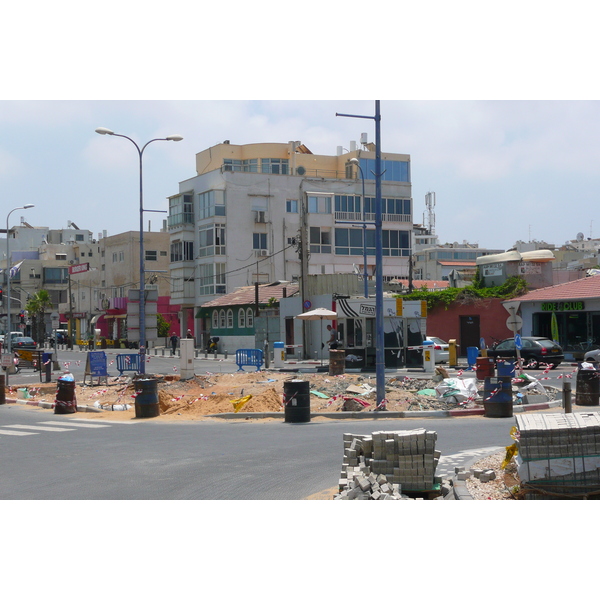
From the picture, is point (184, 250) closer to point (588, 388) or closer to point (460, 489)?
point (588, 388)

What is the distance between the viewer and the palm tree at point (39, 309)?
9228cm

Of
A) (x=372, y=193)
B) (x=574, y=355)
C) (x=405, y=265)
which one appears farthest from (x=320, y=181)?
(x=574, y=355)

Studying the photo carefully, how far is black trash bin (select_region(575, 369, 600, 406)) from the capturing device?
19078mm

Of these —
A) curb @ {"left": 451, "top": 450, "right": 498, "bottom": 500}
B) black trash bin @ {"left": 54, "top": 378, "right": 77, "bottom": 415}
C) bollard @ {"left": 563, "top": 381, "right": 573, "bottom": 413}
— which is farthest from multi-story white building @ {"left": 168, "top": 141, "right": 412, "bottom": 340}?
curb @ {"left": 451, "top": 450, "right": 498, "bottom": 500}

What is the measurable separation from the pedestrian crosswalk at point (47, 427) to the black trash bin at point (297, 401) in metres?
4.25

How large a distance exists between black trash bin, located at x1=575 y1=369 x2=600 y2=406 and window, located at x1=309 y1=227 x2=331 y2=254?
151ft

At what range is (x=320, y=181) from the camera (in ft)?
223

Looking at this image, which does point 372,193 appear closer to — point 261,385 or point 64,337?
point 64,337

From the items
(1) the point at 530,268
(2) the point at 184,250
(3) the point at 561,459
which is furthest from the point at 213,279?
(3) the point at 561,459

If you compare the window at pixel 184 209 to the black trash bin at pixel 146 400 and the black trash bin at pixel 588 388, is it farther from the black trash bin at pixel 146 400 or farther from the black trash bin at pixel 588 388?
the black trash bin at pixel 588 388

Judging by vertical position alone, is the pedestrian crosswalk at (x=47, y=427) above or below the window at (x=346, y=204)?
below

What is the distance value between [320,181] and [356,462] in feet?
195

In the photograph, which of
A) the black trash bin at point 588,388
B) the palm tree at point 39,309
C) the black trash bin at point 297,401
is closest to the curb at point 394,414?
the black trash bin at point 297,401

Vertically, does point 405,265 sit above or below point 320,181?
below
